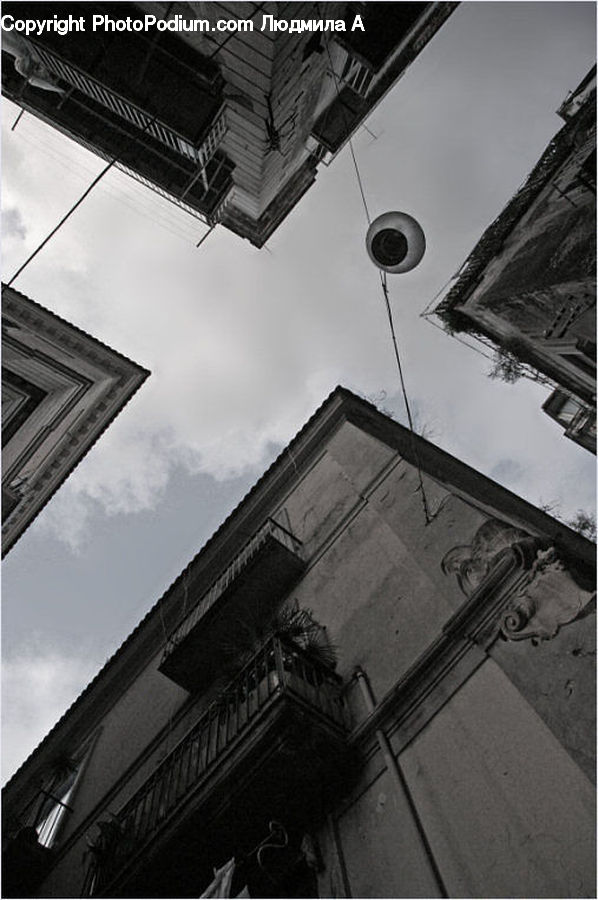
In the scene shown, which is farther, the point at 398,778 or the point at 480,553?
the point at 480,553

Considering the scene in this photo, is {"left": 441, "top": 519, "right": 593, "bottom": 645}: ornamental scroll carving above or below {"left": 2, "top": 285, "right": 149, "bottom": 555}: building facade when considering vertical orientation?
above

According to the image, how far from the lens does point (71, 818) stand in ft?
35.4

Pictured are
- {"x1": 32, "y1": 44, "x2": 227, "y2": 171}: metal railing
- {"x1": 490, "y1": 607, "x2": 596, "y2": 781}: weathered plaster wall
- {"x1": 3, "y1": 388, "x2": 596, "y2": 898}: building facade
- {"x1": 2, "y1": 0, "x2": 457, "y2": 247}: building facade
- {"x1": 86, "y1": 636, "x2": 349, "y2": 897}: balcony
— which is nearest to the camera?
{"x1": 490, "y1": 607, "x2": 596, "y2": 781}: weathered plaster wall

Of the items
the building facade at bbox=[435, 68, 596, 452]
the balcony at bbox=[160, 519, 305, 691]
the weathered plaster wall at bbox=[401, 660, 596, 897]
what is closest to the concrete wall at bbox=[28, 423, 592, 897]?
the weathered plaster wall at bbox=[401, 660, 596, 897]

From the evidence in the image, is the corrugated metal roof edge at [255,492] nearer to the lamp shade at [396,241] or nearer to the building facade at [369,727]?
the building facade at [369,727]

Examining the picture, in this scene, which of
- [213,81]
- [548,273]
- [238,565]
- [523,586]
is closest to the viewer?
[523,586]

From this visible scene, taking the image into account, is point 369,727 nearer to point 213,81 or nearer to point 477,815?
point 477,815

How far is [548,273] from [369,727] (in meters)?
8.85

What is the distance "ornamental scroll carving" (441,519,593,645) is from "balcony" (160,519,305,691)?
3683 millimetres

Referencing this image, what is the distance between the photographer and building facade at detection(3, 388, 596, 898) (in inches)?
193

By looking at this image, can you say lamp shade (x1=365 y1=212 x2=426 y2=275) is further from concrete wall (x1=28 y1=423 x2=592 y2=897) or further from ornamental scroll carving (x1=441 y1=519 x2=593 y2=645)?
ornamental scroll carving (x1=441 y1=519 x2=593 y2=645)

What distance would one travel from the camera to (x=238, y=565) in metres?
10.3

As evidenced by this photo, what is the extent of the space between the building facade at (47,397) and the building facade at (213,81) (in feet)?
11.8

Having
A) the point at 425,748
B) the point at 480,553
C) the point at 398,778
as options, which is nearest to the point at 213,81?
the point at 480,553
